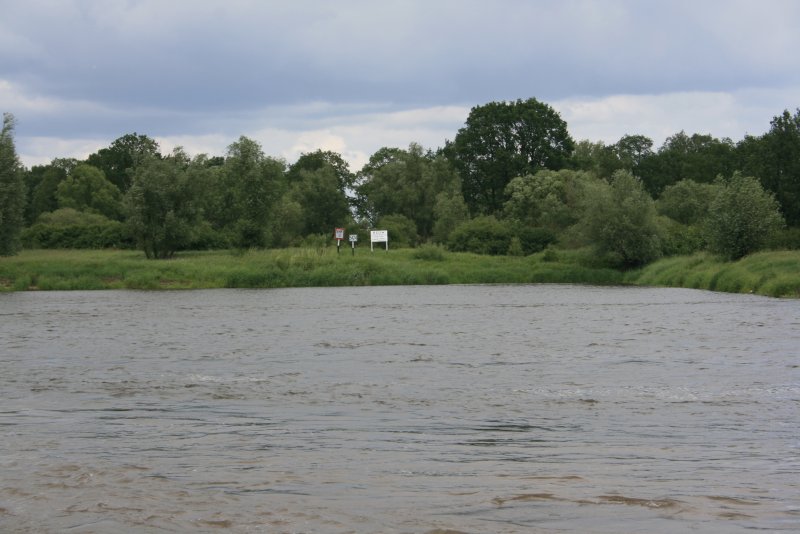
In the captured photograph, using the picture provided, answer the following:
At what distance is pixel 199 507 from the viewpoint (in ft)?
29.6

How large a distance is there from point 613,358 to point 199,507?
604 inches

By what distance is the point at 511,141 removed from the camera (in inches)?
4437

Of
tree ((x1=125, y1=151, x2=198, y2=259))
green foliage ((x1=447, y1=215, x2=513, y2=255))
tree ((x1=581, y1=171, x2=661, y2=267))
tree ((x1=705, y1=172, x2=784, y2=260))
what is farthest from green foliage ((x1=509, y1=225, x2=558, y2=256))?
tree ((x1=125, y1=151, x2=198, y2=259))

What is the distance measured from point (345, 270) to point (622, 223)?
22.8 metres

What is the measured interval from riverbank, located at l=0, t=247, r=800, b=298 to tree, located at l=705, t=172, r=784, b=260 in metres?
1.53

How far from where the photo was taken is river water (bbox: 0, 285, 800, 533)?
8812 mm

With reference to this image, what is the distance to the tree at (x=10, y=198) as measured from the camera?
62.8m

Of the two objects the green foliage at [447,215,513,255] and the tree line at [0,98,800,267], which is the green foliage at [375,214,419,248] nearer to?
the tree line at [0,98,800,267]

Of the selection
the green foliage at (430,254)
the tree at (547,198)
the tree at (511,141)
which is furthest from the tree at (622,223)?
the tree at (511,141)

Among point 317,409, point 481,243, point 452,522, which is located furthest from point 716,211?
point 452,522

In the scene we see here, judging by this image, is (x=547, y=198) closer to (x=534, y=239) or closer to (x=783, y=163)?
(x=534, y=239)

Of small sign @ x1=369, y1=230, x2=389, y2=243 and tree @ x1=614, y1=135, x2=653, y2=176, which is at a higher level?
tree @ x1=614, y1=135, x2=653, y2=176

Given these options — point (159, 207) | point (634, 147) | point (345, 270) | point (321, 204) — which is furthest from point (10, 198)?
point (634, 147)

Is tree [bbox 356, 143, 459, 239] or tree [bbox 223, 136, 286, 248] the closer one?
tree [bbox 223, 136, 286, 248]
